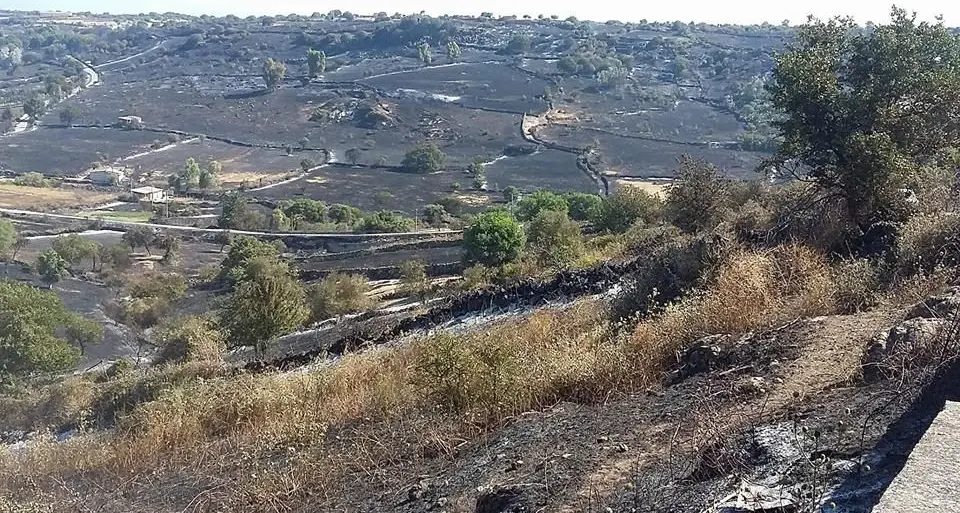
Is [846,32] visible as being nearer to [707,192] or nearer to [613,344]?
[707,192]

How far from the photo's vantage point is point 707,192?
11906 millimetres

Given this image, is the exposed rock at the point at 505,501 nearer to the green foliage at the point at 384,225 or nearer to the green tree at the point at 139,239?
the green foliage at the point at 384,225

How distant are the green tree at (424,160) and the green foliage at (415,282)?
117ft

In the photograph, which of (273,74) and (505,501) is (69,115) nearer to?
(273,74)

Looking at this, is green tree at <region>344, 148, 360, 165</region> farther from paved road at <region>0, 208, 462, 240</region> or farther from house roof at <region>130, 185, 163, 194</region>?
paved road at <region>0, 208, 462, 240</region>

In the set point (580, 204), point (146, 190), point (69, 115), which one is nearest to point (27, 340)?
point (580, 204)

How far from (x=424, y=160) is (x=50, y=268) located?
32.5 m

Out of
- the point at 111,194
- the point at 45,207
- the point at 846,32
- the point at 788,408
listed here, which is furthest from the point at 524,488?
the point at 111,194

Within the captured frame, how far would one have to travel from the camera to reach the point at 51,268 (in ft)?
93.4

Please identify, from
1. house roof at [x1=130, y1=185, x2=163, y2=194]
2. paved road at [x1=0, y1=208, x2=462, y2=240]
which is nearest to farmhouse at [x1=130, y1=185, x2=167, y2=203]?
house roof at [x1=130, y1=185, x2=163, y2=194]

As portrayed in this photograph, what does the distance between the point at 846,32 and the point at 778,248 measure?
3.67 m

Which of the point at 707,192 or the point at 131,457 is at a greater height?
the point at 707,192

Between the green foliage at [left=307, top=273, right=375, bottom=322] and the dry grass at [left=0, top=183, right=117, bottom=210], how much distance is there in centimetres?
3446

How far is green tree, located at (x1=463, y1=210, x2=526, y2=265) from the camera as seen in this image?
20.0 m
